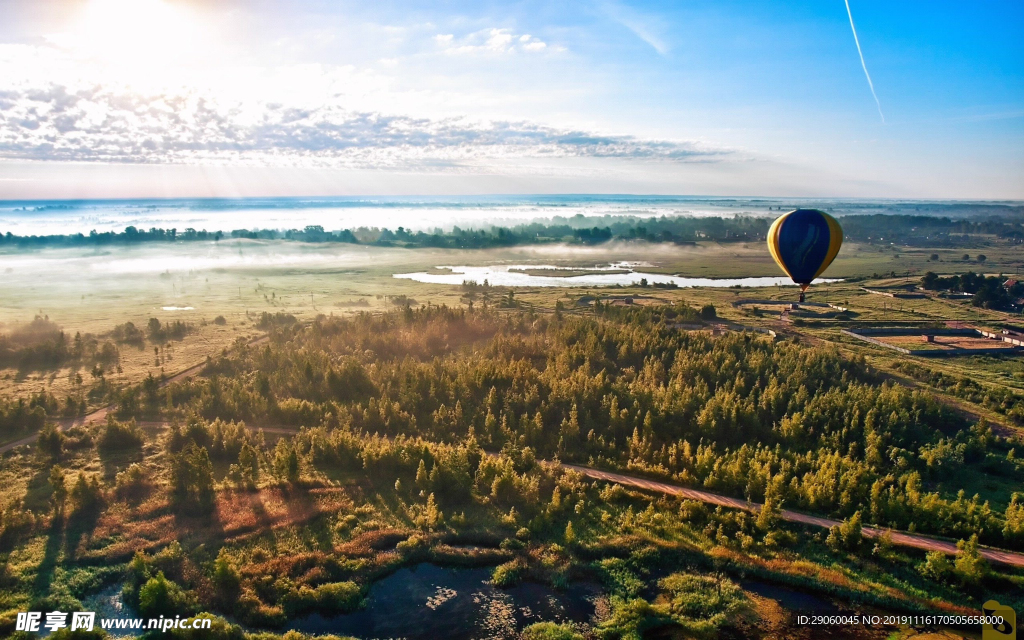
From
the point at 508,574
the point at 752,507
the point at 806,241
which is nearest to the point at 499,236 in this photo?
the point at 806,241

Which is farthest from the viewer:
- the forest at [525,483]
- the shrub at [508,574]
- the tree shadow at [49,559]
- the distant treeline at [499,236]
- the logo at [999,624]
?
the distant treeline at [499,236]

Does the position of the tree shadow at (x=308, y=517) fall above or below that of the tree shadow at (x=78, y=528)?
above

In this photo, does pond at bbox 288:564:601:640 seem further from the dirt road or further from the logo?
the logo

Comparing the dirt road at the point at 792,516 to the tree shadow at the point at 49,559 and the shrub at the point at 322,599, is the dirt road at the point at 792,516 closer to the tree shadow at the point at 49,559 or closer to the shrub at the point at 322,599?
the shrub at the point at 322,599

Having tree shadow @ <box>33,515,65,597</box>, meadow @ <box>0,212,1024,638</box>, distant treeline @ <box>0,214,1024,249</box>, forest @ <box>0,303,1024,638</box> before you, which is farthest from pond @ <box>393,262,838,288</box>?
tree shadow @ <box>33,515,65,597</box>

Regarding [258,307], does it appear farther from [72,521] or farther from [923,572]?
[923,572]

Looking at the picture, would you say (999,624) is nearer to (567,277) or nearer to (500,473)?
(500,473)

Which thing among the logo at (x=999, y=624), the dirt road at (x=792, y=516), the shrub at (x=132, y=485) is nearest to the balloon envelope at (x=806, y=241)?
the dirt road at (x=792, y=516)

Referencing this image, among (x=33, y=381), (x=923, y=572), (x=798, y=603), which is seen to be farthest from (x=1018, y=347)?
(x=33, y=381)
